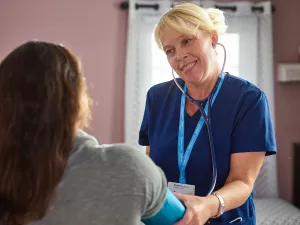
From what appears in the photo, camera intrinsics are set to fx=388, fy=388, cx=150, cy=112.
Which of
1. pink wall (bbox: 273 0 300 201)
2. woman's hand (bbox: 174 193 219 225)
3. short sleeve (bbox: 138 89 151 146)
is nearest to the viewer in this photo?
woman's hand (bbox: 174 193 219 225)

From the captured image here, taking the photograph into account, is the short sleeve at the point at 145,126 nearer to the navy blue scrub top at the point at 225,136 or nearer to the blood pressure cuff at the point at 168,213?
the navy blue scrub top at the point at 225,136

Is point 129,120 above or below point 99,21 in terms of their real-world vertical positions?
below

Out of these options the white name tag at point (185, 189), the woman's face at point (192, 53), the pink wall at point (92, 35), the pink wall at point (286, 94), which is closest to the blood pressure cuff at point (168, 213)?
the white name tag at point (185, 189)

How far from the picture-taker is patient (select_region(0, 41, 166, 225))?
71 cm

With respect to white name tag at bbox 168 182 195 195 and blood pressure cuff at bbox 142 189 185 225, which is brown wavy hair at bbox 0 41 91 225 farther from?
white name tag at bbox 168 182 195 195

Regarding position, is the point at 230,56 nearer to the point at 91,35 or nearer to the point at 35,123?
the point at 91,35

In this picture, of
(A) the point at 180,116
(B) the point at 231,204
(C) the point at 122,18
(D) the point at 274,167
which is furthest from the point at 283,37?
(B) the point at 231,204

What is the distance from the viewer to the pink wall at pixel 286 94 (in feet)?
11.1

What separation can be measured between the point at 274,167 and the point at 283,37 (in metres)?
1.13

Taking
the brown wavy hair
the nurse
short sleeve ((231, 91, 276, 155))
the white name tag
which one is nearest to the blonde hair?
the nurse

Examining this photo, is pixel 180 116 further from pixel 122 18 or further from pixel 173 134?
pixel 122 18

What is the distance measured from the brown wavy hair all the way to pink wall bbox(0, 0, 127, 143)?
2.49 metres

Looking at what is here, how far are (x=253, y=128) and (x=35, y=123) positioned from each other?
2.43 feet

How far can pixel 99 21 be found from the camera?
3252mm
